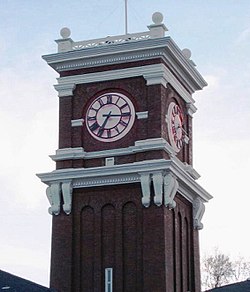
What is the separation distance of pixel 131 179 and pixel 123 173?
0.42 m

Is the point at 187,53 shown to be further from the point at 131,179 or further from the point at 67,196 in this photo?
the point at 67,196

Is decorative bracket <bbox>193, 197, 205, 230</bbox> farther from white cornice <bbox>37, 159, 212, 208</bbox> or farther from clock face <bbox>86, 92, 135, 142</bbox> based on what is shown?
clock face <bbox>86, 92, 135, 142</bbox>

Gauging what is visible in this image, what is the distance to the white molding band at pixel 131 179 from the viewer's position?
4850cm

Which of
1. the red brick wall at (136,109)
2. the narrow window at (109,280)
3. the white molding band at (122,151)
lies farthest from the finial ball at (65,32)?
the narrow window at (109,280)

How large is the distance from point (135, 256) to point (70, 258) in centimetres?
287

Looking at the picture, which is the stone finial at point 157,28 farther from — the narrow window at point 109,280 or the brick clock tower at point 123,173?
the narrow window at point 109,280

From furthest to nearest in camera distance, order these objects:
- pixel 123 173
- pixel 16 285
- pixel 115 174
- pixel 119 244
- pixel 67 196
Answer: pixel 67 196
pixel 115 174
pixel 123 173
pixel 119 244
pixel 16 285

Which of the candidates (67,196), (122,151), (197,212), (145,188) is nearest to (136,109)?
(122,151)

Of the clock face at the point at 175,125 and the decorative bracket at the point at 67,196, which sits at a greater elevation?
the clock face at the point at 175,125

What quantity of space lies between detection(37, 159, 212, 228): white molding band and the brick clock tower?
43 millimetres

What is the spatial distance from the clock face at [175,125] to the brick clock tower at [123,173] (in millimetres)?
55

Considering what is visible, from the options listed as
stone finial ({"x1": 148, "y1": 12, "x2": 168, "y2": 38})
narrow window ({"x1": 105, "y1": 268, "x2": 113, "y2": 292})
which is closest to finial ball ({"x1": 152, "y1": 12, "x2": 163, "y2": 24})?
stone finial ({"x1": 148, "y1": 12, "x2": 168, "y2": 38})

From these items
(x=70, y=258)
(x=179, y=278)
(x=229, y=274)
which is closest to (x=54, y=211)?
(x=70, y=258)

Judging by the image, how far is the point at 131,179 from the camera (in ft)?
162
